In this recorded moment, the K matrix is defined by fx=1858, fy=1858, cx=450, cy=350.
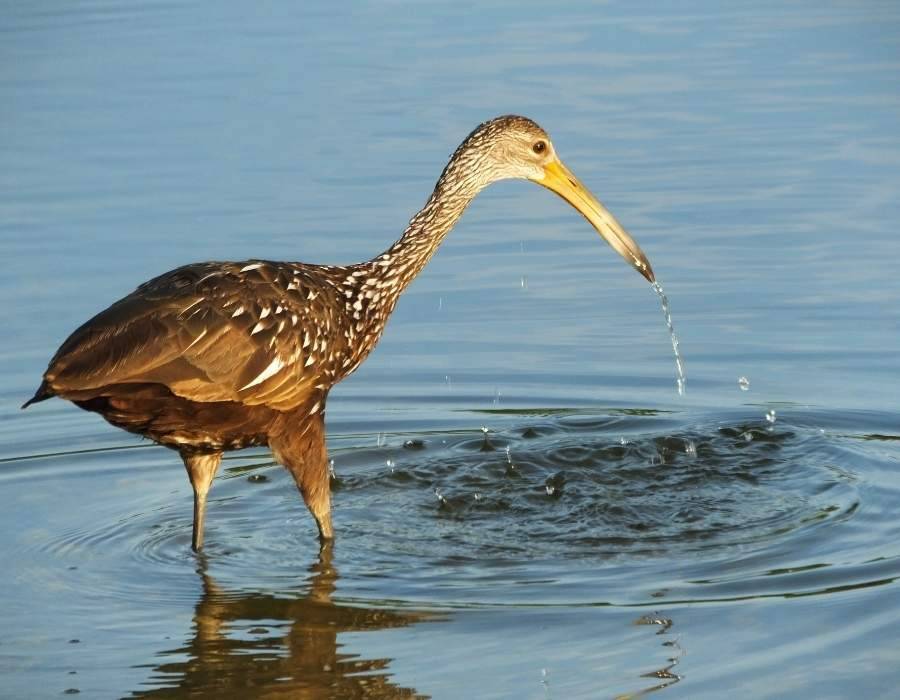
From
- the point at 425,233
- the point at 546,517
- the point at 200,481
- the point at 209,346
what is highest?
the point at 425,233

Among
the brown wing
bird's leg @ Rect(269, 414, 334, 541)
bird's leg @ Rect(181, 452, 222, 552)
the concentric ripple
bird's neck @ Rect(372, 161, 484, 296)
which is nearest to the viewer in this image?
the brown wing

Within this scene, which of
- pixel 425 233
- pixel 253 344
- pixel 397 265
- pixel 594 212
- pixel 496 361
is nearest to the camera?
pixel 253 344

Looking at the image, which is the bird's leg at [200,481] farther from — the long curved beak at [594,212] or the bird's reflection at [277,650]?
the long curved beak at [594,212]

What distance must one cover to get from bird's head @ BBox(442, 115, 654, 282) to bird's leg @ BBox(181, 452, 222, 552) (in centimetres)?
185

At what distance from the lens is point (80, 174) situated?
1426 cm

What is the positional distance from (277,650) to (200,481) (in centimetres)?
139

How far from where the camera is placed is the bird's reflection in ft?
22.7

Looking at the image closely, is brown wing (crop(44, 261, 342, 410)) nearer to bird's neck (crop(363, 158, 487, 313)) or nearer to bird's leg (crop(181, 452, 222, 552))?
bird's neck (crop(363, 158, 487, 313))

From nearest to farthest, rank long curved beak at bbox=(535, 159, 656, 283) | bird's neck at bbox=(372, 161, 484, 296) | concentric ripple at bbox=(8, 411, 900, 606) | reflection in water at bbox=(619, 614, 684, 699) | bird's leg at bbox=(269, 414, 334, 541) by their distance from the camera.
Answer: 1. reflection in water at bbox=(619, 614, 684, 699)
2. concentric ripple at bbox=(8, 411, 900, 606)
3. bird's leg at bbox=(269, 414, 334, 541)
4. bird's neck at bbox=(372, 161, 484, 296)
5. long curved beak at bbox=(535, 159, 656, 283)

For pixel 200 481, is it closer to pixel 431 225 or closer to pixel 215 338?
pixel 215 338

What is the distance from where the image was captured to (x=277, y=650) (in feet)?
24.1

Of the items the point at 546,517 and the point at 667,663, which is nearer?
the point at 667,663

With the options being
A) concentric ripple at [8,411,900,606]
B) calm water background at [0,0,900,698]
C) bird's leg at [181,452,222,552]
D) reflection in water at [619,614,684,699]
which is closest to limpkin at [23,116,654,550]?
bird's leg at [181,452,222,552]

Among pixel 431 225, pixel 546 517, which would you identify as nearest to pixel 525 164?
pixel 431 225
